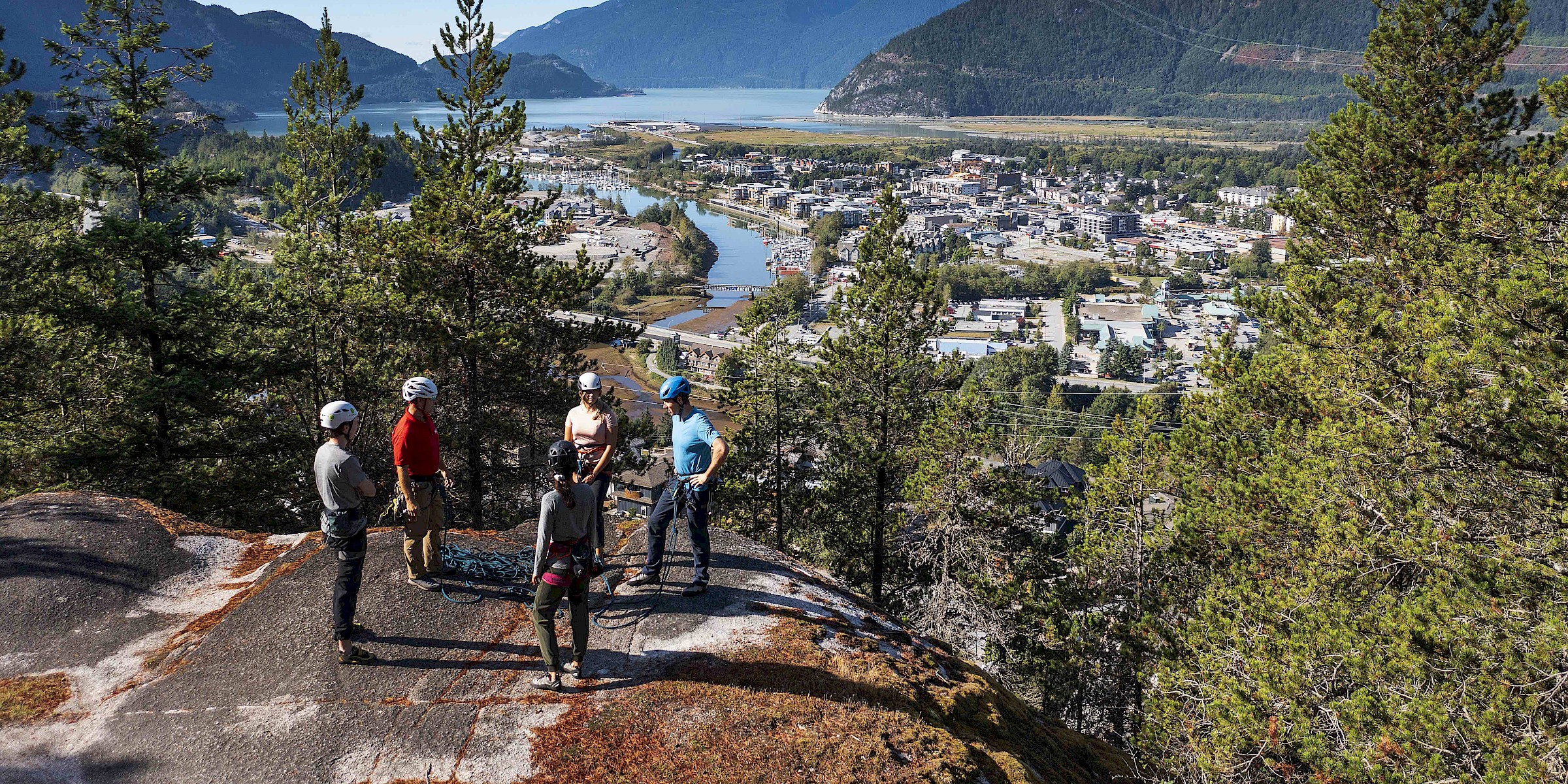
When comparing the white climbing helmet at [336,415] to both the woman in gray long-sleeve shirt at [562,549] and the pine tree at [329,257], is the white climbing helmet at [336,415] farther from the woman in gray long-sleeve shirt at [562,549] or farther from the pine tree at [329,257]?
the pine tree at [329,257]

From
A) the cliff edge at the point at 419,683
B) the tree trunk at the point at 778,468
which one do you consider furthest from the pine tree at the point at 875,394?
the cliff edge at the point at 419,683

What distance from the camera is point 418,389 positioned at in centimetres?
741

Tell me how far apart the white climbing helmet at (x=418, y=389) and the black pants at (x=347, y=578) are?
1.16 meters

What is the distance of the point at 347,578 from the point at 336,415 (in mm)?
1320

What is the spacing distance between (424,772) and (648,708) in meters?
1.59

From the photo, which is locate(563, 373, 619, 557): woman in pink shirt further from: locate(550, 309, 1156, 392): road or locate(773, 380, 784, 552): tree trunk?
locate(550, 309, 1156, 392): road

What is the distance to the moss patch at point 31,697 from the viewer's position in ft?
Result: 21.6

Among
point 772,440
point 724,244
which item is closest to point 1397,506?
point 772,440

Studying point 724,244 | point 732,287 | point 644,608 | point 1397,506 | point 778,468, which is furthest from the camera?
point 724,244

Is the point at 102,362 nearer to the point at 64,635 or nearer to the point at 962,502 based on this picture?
the point at 64,635

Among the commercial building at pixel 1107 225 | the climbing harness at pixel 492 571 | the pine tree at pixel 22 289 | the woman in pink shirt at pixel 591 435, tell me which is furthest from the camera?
the commercial building at pixel 1107 225

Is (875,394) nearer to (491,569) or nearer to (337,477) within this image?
(491,569)

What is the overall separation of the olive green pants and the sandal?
155 centimetres

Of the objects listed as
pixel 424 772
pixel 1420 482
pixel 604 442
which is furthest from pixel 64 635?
pixel 1420 482
